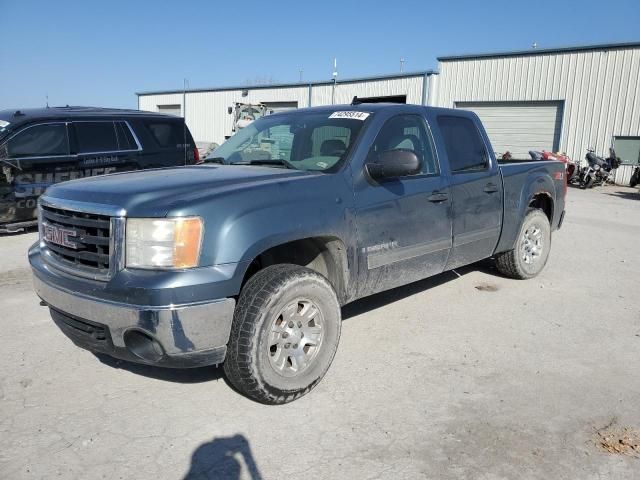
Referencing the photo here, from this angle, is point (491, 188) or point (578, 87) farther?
point (578, 87)

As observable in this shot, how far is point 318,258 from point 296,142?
106 centimetres

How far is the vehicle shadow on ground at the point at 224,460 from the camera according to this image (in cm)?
265

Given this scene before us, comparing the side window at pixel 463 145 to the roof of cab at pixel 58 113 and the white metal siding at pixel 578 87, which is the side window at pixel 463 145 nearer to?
the roof of cab at pixel 58 113

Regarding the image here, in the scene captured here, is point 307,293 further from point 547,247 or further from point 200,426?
point 547,247

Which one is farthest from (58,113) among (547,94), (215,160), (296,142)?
(547,94)

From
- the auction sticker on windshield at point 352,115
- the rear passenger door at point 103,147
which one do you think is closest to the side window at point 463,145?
the auction sticker on windshield at point 352,115


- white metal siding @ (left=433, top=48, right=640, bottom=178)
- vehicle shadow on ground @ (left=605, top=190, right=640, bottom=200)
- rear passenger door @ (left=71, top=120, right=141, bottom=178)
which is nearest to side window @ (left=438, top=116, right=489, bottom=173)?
rear passenger door @ (left=71, top=120, right=141, bottom=178)

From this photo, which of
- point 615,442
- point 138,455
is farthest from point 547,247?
point 138,455

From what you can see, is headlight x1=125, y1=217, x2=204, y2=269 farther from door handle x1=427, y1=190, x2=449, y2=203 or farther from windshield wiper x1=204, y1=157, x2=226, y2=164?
door handle x1=427, y1=190, x2=449, y2=203

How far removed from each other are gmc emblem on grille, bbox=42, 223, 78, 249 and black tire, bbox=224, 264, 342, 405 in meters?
1.08

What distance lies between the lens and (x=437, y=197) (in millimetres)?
4453

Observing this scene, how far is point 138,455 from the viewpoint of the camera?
9.14 feet

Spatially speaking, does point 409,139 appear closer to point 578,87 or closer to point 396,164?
point 396,164

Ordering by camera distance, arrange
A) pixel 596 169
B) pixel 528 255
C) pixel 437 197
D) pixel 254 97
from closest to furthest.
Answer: pixel 437 197 < pixel 528 255 < pixel 596 169 < pixel 254 97
